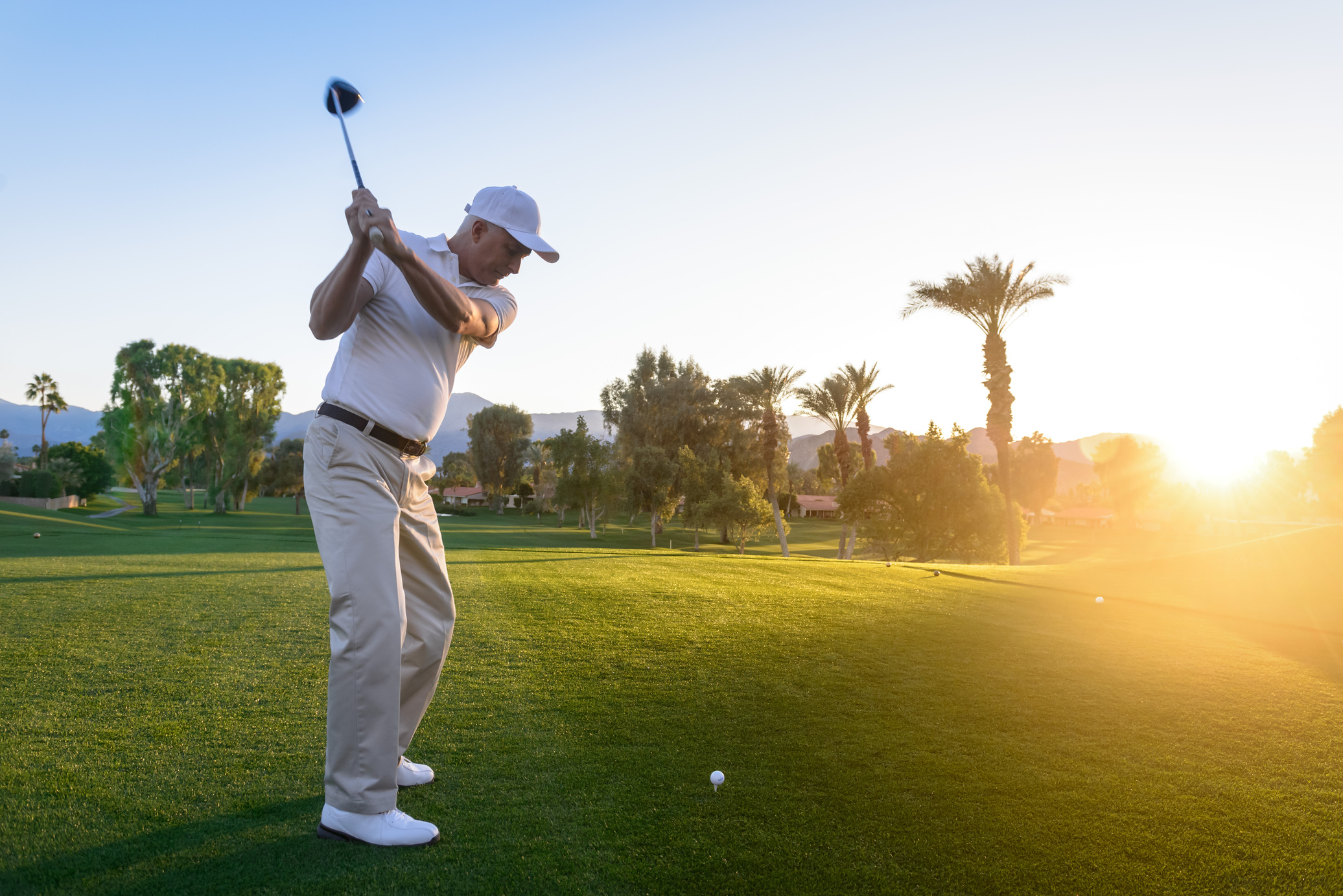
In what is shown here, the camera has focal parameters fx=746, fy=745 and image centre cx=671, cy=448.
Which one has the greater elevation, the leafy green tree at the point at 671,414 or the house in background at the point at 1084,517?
the leafy green tree at the point at 671,414

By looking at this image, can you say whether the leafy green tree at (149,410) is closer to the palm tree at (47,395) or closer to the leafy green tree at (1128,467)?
the palm tree at (47,395)

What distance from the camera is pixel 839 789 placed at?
3.53 metres

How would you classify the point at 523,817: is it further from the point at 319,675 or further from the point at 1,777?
the point at 319,675

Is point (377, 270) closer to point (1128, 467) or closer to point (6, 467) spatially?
point (6, 467)

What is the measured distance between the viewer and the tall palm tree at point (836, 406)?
43.7 metres

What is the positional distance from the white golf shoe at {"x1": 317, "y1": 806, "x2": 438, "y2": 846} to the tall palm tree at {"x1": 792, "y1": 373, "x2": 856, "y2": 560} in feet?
137

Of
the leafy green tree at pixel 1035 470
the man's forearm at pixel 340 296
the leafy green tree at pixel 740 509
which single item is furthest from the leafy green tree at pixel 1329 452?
the man's forearm at pixel 340 296

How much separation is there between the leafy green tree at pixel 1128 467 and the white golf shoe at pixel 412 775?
113 meters

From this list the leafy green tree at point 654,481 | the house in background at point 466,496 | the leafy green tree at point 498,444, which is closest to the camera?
the leafy green tree at point 654,481

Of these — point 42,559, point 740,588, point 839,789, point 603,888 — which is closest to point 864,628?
point 740,588

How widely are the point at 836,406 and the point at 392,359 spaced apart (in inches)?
1660

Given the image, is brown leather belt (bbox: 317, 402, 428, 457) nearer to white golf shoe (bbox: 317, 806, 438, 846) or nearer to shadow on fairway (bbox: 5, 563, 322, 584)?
white golf shoe (bbox: 317, 806, 438, 846)

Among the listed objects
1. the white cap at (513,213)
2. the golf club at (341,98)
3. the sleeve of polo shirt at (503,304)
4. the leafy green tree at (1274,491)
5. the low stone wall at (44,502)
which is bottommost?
the low stone wall at (44,502)

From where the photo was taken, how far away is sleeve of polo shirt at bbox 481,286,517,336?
348 centimetres
